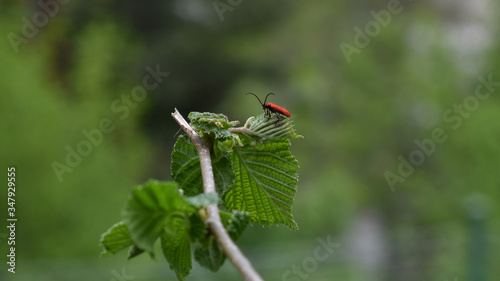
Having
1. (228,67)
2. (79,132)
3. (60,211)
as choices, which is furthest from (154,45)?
(60,211)

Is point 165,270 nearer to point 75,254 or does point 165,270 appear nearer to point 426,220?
point 75,254
